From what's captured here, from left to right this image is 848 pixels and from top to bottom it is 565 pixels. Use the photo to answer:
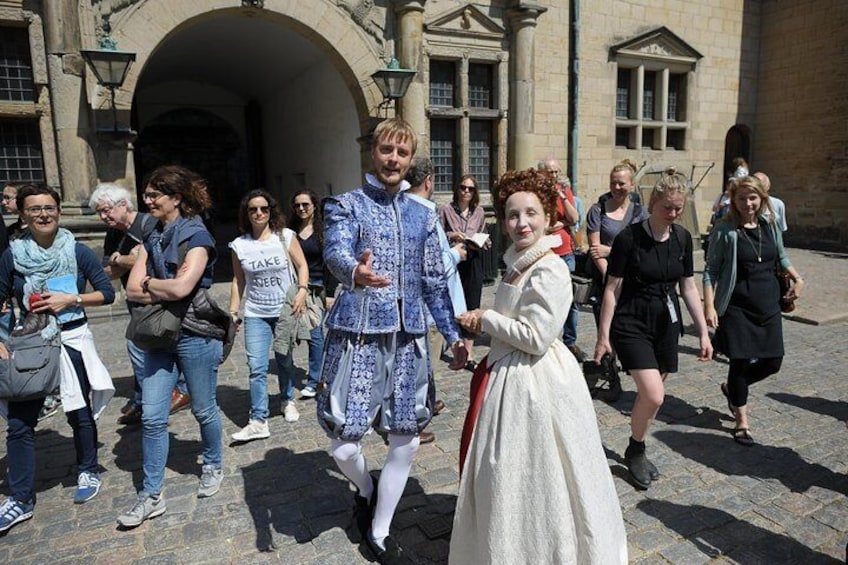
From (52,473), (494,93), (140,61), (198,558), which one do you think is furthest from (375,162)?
(494,93)

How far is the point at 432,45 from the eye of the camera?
10.5 meters

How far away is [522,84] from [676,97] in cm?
499

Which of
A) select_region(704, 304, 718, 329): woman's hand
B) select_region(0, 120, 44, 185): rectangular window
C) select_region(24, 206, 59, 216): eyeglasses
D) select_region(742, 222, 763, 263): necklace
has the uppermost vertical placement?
select_region(0, 120, 44, 185): rectangular window

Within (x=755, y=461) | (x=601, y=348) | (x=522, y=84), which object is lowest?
(x=755, y=461)

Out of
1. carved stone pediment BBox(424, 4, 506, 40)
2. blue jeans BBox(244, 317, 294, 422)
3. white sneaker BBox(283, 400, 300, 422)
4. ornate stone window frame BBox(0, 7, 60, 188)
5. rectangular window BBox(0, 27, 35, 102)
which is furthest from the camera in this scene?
carved stone pediment BBox(424, 4, 506, 40)

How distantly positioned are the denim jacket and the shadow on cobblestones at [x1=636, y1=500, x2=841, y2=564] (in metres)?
1.59

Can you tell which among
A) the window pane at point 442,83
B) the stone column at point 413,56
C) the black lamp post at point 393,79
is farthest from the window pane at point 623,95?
the black lamp post at point 393,79

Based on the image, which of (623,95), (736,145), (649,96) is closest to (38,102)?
(623,95)

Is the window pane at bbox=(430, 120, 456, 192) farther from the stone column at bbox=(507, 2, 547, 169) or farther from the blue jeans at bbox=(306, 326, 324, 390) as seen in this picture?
the blue jeans at bbox=(306, 326, 324, 390)

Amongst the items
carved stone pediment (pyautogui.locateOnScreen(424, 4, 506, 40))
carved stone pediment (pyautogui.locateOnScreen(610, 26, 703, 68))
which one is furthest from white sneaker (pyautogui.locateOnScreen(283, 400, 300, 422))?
carved stone pediment (pyautogui.locateOnScreen(610, 26, 703, 68))

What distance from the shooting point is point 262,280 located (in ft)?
14.8

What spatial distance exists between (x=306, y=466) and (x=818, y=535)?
292 centimetres

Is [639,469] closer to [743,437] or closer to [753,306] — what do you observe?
[743,437]

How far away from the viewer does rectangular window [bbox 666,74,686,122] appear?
1379 cm
